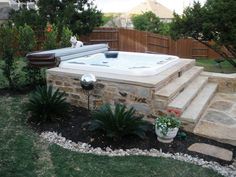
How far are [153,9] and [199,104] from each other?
78.1 feet

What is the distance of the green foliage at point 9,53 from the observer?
6.44 metres

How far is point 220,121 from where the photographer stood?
202 inches

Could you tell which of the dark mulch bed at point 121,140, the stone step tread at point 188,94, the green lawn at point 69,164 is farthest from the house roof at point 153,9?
the green lawn at point 69,164

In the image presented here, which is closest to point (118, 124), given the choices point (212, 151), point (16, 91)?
point (212, 151)

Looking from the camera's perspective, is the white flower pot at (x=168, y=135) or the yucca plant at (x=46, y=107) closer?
the white flower pot at (x=168, y=135)

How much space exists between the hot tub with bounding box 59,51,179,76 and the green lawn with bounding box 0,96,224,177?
185 centimetres

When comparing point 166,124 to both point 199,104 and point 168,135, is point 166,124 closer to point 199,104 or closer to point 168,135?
point 168,135

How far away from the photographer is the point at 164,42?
14.9 meters

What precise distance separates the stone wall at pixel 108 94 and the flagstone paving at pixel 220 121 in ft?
2.76

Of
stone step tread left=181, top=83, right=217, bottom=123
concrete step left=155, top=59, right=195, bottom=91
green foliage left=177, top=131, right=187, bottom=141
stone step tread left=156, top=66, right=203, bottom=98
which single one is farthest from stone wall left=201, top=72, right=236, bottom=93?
green foliage left=177, top=131, right=187, bottom=141

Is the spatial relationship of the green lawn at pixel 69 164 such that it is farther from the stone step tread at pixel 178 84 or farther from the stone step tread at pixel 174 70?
the stone step tread at pixel 174 70

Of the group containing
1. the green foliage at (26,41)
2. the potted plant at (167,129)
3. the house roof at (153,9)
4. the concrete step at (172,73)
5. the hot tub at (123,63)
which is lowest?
the potted plant at (167,129)

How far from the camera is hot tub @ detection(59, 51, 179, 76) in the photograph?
546 cm

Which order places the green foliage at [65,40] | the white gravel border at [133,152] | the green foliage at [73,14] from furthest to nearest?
the green foliage at [73,14] → the green foliage at [65,40] → the white gravel border at [133,152]
